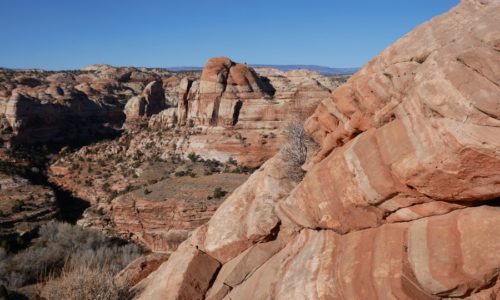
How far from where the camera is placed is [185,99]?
176 feet

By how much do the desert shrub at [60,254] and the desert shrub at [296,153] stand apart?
38.6 feet

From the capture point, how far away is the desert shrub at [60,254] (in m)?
22.6

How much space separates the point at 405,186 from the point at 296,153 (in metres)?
6.58

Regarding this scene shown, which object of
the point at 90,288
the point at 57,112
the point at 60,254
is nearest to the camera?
the point at 90,288

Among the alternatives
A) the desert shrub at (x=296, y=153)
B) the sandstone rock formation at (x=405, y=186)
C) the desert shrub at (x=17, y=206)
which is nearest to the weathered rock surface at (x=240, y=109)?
the desert shrub at (x=17, y=206)

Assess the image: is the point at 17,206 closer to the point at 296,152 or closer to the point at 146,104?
the point at 296,152

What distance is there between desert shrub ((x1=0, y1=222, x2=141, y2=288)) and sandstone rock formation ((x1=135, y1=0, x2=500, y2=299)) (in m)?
14.4

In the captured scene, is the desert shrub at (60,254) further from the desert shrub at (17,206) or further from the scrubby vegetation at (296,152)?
the scrubby vegetation at (296,152)

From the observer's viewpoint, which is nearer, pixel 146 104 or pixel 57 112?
pixel 57 112

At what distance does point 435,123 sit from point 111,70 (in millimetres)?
124416

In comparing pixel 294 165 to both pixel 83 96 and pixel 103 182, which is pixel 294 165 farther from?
pixel 83 96

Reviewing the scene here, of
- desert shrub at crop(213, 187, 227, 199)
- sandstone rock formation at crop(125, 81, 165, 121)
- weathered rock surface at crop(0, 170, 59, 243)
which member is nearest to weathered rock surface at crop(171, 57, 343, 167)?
desert shrub at crop(213, 187, 227, 199)

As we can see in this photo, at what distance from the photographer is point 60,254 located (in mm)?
26422

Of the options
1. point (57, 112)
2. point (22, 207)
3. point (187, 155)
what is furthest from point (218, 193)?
point (57, 112)
